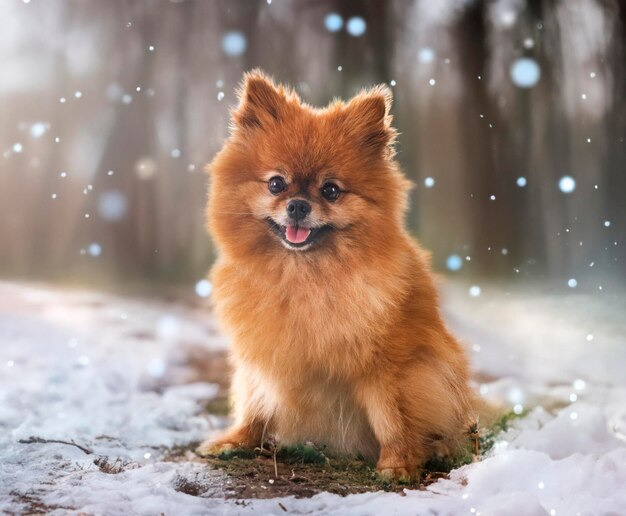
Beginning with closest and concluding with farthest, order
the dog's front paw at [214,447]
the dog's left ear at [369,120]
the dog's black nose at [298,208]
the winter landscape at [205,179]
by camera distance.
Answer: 1. the dog's black nose at [298,208]
2. the dog's left ear at [369,120]
3. the dog's front paw at [214,447]
4. the winter landscape at [205,179]

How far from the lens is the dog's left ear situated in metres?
1.62

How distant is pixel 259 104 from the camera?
165 centimetres

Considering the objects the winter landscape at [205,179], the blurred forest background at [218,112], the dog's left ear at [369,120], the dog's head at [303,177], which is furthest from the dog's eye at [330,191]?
the blurred forest background at [218,112]

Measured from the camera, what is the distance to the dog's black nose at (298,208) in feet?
4.95

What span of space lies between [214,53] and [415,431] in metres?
1.34

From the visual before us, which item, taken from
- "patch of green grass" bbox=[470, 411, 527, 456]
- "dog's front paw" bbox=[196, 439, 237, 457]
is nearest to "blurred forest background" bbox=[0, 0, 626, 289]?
"patch of green grass" bbox=[470, 411, 527, 456]

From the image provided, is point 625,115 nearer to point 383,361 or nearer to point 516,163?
point 516,163

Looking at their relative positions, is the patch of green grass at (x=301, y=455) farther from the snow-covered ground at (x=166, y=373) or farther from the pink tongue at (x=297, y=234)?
the pink tongue at (x=297, y=234)

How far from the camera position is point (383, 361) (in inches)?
61.6

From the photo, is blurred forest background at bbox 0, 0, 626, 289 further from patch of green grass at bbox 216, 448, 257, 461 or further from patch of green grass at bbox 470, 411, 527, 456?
patch of green grass at bbox 216, 448, 257, 461

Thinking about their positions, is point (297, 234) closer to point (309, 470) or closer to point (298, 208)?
point (298, 208)

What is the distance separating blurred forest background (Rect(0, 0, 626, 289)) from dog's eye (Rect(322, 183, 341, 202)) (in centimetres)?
67

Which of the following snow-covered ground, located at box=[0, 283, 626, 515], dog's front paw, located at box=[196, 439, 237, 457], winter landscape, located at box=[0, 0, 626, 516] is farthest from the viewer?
winter landscape, located at box=[0, 0, 626, 516]

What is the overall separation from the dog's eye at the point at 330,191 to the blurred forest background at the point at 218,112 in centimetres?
67
